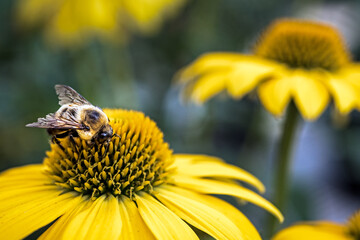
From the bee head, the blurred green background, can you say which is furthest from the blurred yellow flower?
the bee head

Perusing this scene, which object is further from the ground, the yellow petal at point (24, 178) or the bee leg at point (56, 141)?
the bee leg at point (56, 141)

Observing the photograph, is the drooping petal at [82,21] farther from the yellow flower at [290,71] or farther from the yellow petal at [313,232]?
the yellow petal at [313,232]

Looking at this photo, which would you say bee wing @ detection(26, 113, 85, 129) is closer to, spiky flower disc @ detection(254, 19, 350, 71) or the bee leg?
the bee leg

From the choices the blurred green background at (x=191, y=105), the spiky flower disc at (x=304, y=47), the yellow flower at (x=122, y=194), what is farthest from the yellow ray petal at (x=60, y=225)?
the blurred green background at (x=191, y=105)

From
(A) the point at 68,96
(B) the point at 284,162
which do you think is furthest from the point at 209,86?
(A) the point at 68,96

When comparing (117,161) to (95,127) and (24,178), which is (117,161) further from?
(24,178)
